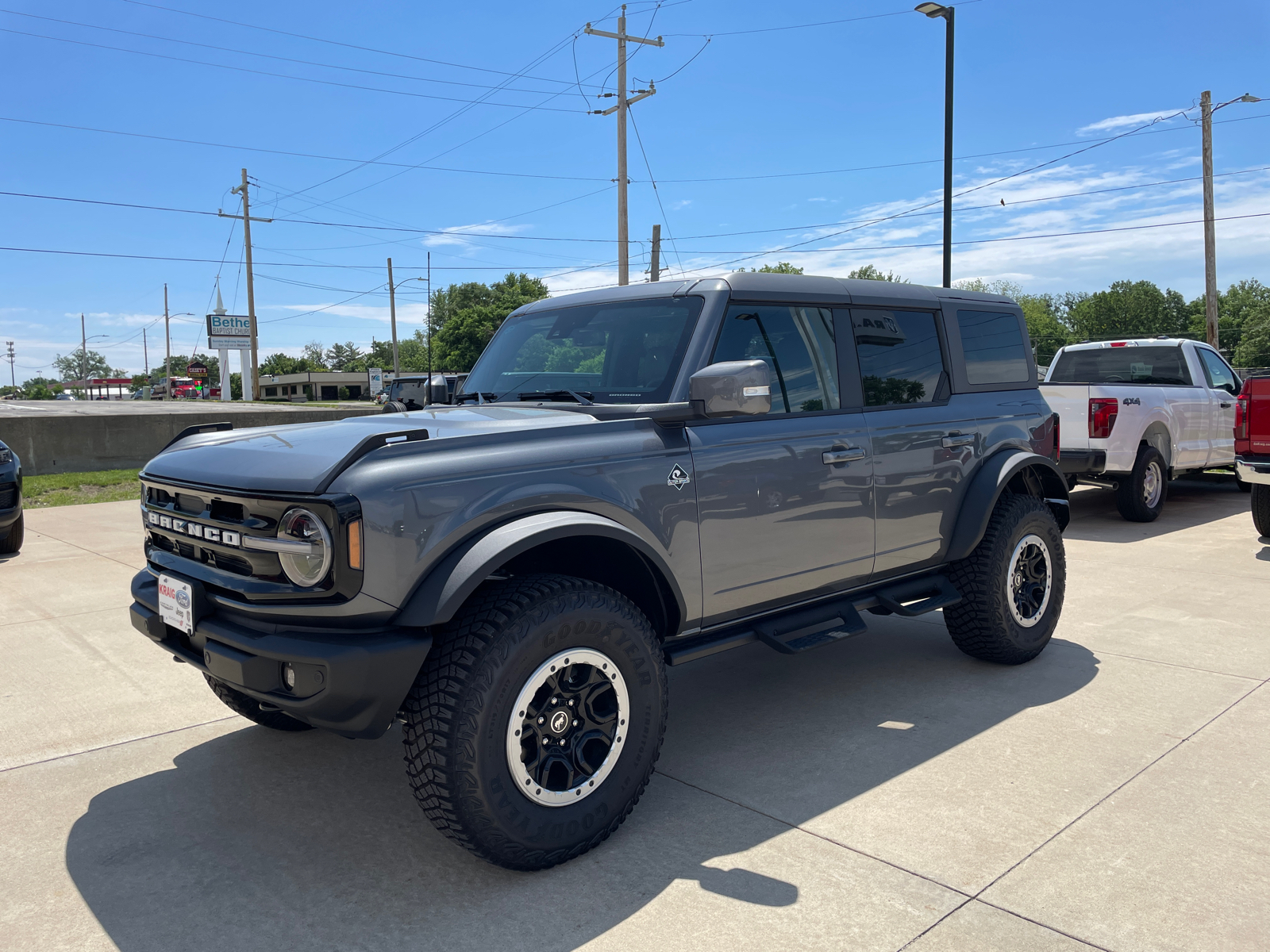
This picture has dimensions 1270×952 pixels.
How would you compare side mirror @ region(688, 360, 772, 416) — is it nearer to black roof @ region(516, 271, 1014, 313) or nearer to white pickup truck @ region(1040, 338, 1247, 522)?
black roof @ region(516, 271, 1014, 313)

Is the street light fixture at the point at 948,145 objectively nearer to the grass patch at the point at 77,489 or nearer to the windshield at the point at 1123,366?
the windshield at the point at 1123,366

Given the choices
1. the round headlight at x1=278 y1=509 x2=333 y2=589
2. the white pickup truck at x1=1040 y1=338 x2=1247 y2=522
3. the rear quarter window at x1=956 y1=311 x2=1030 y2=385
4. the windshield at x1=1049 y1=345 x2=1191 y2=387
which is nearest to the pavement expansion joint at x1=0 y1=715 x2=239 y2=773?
the round headlight at x1=278 y1=509 x2=333 y2=589

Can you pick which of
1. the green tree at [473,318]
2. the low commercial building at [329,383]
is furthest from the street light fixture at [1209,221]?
the low commercial building at [329,383]

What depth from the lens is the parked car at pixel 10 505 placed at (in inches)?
326

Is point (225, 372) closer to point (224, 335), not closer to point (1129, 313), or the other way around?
point (224, 335)

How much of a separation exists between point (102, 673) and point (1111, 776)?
491 centimetres

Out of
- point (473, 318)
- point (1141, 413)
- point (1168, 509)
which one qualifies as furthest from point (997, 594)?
point (473, 318)

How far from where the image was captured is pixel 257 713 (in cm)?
406

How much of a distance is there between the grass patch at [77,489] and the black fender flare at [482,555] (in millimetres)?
11391

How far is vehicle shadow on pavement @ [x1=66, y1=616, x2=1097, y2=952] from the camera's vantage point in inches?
107

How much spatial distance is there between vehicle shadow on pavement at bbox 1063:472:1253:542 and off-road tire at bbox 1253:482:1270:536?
2.71 feet

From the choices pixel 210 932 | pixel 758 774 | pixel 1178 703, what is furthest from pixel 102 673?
pixel 1178 703

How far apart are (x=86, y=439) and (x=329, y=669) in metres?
15.5

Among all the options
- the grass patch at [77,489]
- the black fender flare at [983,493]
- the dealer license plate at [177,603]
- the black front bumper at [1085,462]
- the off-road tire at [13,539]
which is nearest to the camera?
the dealer license plate at [177,603]
